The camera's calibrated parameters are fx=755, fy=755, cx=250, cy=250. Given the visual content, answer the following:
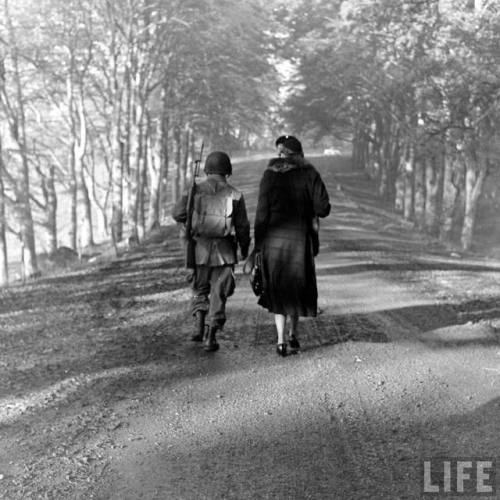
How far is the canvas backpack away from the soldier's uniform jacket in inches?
1.7

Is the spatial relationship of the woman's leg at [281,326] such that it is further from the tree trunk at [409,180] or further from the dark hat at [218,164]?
the tree trunk at [409,180]

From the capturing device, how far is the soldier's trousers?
305 inches

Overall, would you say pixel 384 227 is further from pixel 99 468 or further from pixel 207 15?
pixel 99 468

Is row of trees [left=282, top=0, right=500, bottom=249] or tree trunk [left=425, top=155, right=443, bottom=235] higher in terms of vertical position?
row of trees [left=282, top=0, right=500, bottom=249]

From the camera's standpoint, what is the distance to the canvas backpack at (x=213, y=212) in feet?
25.1

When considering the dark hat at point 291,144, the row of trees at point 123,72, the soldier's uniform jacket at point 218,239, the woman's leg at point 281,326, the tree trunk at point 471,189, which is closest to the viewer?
the dark hat at point 291,144

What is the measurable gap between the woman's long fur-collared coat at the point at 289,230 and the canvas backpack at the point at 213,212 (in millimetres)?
315

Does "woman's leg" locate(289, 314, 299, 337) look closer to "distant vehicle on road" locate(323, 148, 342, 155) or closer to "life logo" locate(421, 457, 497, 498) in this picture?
"life logo" locate(421, 457, 497, 498)

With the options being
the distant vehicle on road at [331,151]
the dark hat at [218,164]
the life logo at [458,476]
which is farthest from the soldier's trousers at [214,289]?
the distant vehicle on road at [331,151]

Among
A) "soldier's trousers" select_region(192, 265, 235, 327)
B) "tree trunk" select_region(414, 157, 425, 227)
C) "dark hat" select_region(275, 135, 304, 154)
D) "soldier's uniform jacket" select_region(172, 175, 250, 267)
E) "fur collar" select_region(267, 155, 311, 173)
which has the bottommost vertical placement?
"tree trunk" select_region(414, 157, 425, 227)

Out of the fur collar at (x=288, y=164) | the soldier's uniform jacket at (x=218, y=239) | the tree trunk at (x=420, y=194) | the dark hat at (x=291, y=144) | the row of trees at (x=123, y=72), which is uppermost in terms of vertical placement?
the row of trees at (x=123, y=72)

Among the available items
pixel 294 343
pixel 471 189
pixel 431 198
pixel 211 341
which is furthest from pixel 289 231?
pixel 431 198

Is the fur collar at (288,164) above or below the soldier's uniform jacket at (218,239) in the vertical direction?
above

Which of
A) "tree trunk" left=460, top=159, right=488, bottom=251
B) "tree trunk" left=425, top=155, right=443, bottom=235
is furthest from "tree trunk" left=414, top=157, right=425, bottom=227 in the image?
"tree trunk" left=460, top=159, right=488, bottom=251
